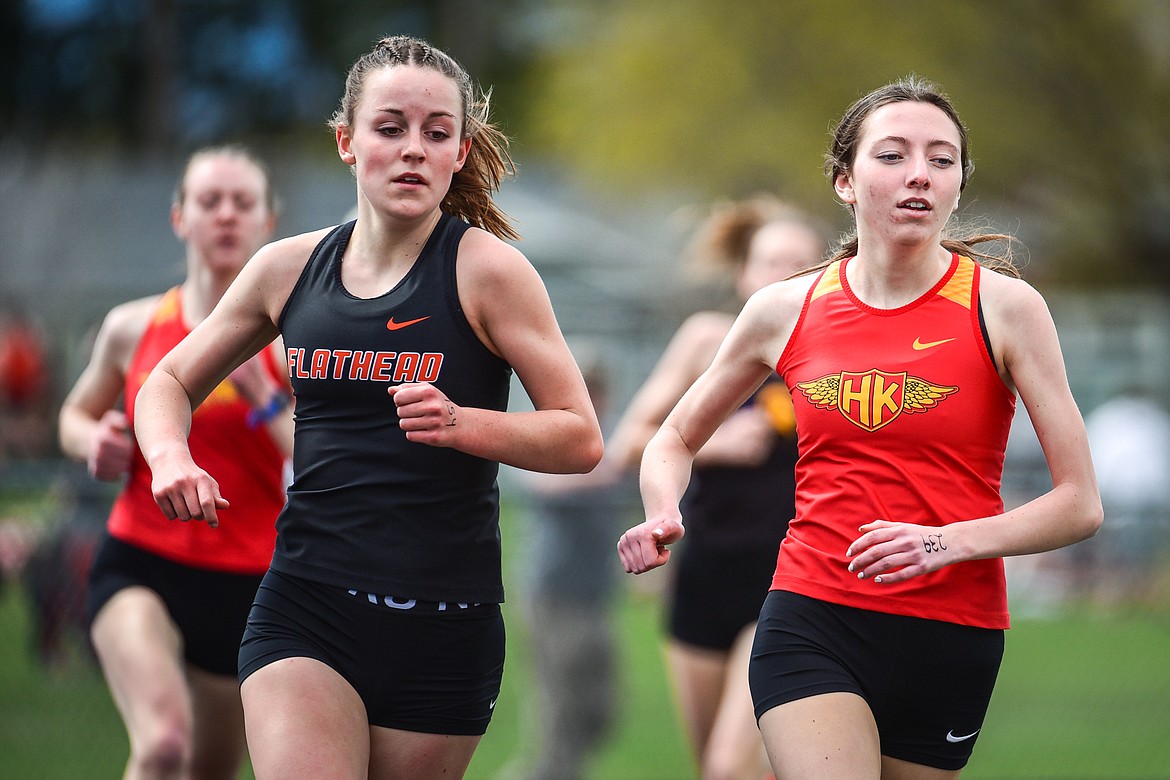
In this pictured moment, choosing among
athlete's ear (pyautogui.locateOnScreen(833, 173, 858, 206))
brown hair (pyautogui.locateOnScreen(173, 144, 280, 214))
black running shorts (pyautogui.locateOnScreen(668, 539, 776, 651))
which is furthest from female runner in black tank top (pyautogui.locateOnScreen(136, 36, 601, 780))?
black running shorts (pyautogui.locateOnScreen(668, 539, 776, 651))

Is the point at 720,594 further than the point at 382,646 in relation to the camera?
Yes

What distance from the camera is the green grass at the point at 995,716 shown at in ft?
25.8

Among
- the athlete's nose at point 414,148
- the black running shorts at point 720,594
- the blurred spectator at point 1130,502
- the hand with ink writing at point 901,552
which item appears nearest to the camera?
the hand with ink writing at point 901,552

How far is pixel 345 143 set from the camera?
383 centimetres

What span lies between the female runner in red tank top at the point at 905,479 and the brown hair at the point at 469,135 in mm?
923

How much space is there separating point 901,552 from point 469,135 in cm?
156

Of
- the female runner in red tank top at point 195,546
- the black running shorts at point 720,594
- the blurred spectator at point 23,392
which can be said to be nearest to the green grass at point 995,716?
the black running shorts at point 720,594

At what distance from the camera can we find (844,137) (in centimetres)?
386

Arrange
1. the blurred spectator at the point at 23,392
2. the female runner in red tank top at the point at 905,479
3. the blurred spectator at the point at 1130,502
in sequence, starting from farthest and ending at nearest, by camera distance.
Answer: the blurred spectator at the point at 23,392
the blurred spectator at the point at 1130,502
the female runner in red tank top at the point at 905,479

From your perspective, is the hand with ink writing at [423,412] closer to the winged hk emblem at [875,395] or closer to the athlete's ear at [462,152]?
the athlete's ear at [462,152]

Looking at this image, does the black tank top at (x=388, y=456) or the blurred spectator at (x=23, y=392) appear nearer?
the black tank top at (x=388, y=456)

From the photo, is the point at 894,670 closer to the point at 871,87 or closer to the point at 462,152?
the point at 462,152

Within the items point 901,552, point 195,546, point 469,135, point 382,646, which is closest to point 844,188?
point 469,135

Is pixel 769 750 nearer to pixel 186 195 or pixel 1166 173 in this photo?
pixel 186 195
